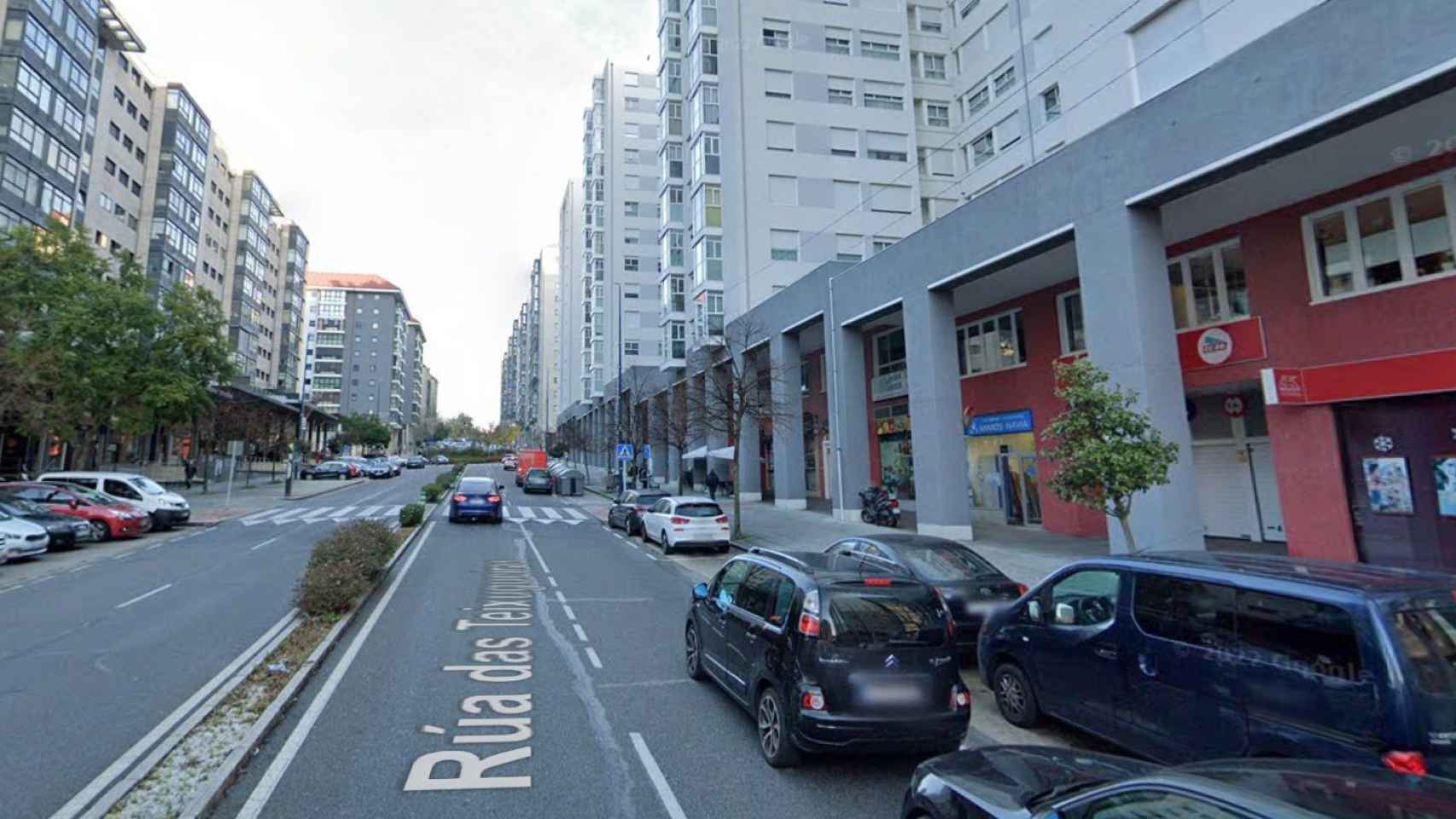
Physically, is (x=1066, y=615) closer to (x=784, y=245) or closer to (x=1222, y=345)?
(x=1222, y=345)

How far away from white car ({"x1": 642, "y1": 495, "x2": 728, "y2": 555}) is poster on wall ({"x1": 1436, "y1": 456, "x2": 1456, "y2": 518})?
44.9ft

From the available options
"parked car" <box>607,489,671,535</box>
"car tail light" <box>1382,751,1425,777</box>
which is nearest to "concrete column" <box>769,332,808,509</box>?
"parked car" <box>607,489,671,535</box>

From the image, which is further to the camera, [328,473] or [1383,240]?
[328,473]

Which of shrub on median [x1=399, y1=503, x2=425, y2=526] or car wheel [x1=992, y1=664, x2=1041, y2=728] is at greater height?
shrub on median [x1=399, y1=503, x2=425, y2=526]

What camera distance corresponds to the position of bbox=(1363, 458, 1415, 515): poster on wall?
1155 centimetres

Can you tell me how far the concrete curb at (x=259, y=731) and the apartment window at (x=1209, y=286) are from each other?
1594 centimetres

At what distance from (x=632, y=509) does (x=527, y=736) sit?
16.2m

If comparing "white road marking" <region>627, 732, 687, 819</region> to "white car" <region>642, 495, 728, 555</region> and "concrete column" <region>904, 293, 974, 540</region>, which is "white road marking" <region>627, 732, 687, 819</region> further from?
"concrete column" <region>904, 293, 974, 540</region>

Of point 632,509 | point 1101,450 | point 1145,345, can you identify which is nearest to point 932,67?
point 1145,345

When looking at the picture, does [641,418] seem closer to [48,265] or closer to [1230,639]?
[48,265]

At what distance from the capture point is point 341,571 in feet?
31.1

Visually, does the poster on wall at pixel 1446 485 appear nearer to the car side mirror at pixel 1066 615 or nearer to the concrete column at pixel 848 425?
the car side mirror at pixel 1066 615

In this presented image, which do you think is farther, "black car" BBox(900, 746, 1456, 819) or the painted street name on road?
the painted street name on road

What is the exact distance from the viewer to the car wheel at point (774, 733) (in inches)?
194
